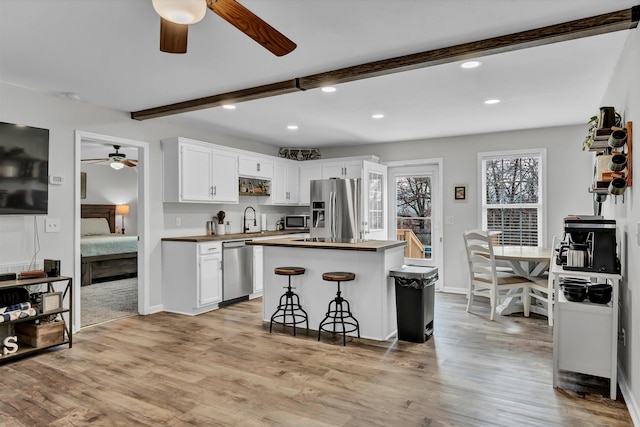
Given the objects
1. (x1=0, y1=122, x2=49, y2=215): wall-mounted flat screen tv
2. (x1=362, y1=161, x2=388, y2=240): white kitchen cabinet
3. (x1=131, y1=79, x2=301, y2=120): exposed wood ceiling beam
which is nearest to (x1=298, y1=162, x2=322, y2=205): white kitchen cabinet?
(x1=362, y1=161, x2=388, y2=240): white kitchen cabinet

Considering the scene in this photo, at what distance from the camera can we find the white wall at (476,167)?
541cm

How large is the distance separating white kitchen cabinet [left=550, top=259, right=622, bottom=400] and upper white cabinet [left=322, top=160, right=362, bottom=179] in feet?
12.8

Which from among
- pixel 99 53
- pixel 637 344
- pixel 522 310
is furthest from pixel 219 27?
pixel 522 310

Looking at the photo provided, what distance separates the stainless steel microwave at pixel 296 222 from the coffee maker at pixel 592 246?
4.54 metres

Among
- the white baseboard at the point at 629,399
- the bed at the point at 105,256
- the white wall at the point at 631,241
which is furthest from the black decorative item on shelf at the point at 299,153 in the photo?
the white baseboard at the point at 629,399

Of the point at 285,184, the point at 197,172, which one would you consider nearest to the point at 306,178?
the point at 285,184

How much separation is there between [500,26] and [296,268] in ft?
9.11

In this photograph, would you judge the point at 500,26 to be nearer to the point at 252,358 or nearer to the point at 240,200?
the point at 252,358

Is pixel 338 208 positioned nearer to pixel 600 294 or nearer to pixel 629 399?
pixel 600 294

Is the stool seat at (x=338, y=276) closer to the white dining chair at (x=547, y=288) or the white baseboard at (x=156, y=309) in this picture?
the white dining chair at (x=547, y=288)

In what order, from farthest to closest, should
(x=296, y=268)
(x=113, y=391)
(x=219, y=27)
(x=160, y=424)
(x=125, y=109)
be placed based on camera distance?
(x=125, y=109) < (x=296, y=268) < (x=113, y=391) < (x=219, y=27) < (x=160, y=424)

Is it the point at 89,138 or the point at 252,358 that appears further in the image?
the point at 89,138

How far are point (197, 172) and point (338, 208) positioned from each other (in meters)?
1.89

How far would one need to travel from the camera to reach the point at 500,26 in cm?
255
